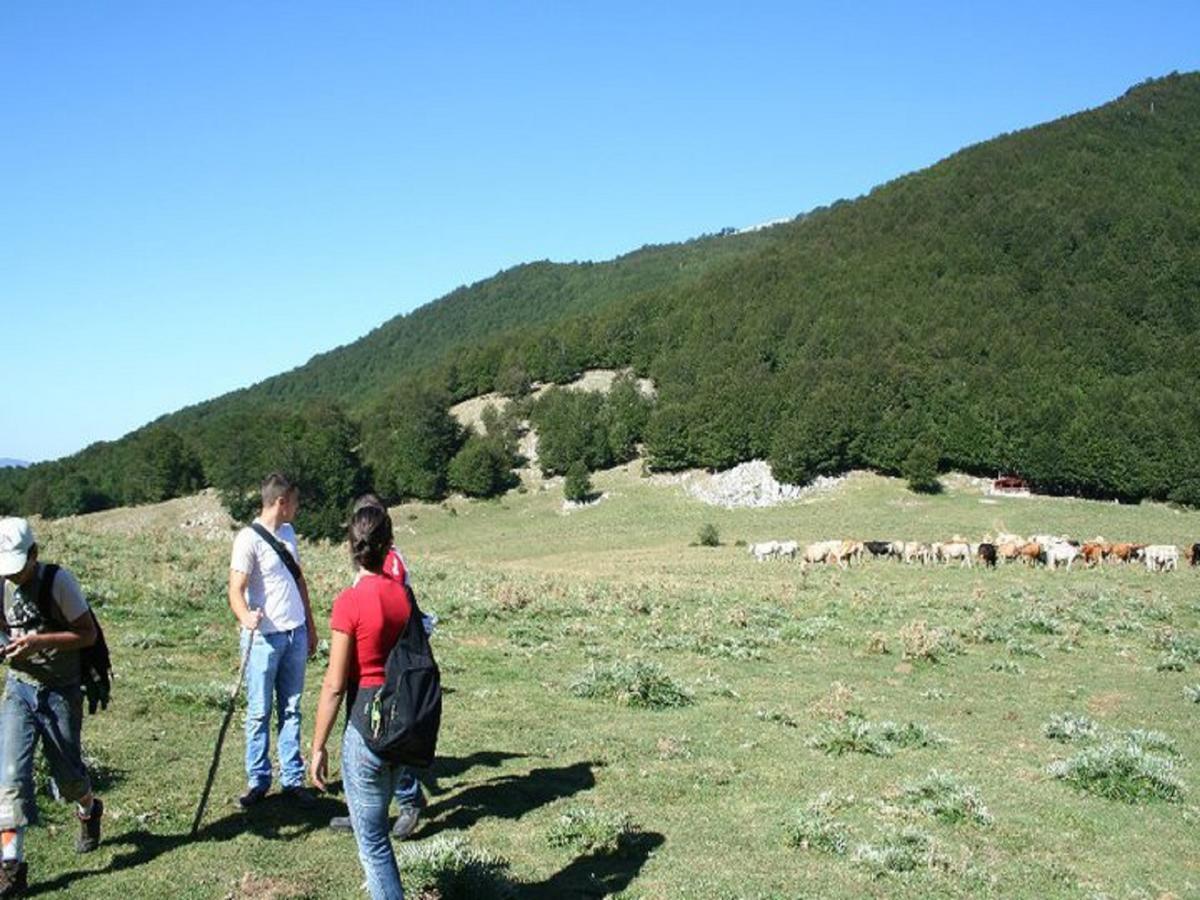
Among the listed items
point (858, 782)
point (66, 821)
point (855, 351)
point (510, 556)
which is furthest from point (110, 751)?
point (855, 351)

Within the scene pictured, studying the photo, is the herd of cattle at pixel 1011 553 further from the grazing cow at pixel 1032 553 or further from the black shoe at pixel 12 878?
the black shoe at pixel 12 878

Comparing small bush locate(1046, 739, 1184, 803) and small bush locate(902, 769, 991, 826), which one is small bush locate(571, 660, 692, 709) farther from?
small bush locate(1046, 739, 1184, 803)

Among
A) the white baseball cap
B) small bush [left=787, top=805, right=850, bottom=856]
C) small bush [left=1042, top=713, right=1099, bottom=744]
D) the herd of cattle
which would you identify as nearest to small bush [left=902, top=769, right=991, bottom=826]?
small bush [left=787, top=805, right=850, bottom=856]

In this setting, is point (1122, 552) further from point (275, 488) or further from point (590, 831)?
point (275, 488)

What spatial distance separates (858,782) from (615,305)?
135 m

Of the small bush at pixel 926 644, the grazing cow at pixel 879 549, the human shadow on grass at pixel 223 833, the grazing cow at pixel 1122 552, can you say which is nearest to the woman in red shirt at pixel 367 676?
the human shadow on grass at pixel 223 833

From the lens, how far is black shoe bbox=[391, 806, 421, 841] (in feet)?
23.9

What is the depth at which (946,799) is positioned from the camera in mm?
8578

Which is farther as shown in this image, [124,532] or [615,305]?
[615,305]

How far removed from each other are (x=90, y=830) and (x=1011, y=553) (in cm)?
3646

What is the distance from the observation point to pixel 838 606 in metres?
23.8

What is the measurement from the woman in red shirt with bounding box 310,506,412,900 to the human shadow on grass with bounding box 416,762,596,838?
2.56 m

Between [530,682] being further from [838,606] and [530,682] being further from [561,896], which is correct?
[838,606]

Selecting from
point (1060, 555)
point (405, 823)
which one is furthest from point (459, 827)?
point (1060, 555)
